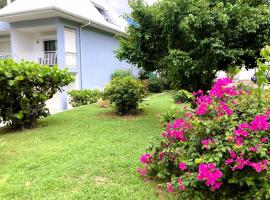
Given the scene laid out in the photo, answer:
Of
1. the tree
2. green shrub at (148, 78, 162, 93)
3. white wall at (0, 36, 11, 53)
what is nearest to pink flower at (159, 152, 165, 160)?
the tree

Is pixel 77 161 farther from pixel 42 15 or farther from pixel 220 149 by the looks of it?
pixel 42 15

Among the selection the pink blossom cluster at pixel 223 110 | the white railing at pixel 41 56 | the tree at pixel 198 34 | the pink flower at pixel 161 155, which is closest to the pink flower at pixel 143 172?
the pink flower at pixel 161 155

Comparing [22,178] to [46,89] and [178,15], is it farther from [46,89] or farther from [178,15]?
[178,15]

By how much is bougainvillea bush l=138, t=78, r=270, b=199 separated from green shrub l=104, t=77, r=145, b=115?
512 centimetres

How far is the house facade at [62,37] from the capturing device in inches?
513

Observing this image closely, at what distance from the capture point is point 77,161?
4828 millimetres

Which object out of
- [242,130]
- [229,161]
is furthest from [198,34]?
[229,161]

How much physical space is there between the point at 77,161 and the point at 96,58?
1249cm

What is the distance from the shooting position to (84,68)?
15.4 metres

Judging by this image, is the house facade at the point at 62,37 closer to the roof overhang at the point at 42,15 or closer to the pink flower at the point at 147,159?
the roof overhang at the point at 42,15

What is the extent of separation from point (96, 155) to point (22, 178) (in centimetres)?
143

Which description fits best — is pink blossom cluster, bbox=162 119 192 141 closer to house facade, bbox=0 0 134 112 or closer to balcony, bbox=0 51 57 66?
house facade, bbox=0 0 134 112

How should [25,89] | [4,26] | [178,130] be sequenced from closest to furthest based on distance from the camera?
1. [178,130]
2. [25,89]
3. [4,26]

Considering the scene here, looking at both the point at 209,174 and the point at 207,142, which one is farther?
the point at 207,142
